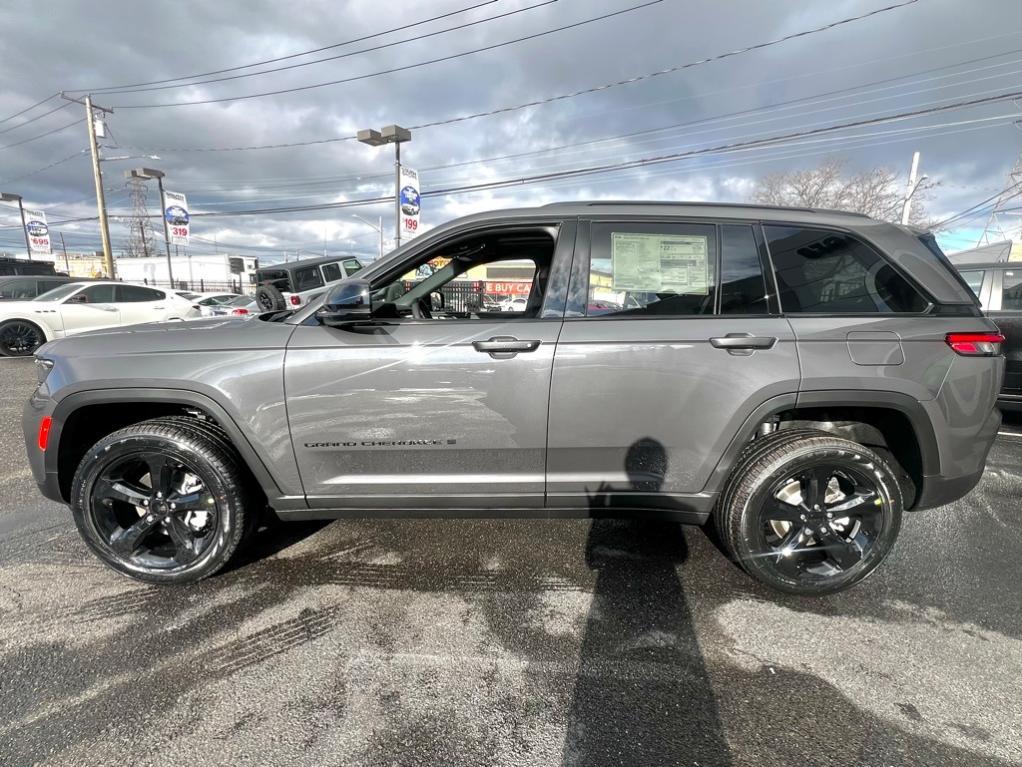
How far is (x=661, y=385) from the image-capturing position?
2279 mm

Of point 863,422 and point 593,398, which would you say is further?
point 863,422

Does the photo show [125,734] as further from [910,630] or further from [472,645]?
[910,630]

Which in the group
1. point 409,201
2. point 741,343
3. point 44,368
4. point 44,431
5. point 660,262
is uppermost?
point 409,201

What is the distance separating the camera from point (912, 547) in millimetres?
3033

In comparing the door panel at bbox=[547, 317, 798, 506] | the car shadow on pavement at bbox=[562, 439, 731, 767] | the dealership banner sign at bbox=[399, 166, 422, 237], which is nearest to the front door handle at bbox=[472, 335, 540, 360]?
the door panel at bbox=[547, 317, 798, 506]

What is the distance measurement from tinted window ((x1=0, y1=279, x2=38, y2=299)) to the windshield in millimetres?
821

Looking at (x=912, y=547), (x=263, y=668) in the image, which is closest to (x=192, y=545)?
(x=263, y=668)

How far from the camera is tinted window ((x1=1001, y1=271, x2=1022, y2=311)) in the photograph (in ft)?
16.8

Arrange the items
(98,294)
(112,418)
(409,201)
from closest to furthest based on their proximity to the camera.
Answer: (112,418)
(98,294)
(409,201)

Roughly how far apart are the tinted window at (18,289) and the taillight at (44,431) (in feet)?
35.6

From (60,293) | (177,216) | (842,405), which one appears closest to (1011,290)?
(842,405)

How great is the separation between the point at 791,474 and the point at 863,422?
1.81ft

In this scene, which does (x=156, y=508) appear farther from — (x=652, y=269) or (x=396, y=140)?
(x=396, y=140)

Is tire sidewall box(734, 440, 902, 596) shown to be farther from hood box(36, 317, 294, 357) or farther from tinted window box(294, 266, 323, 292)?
tinted window box(294, 266, 323, 292)
